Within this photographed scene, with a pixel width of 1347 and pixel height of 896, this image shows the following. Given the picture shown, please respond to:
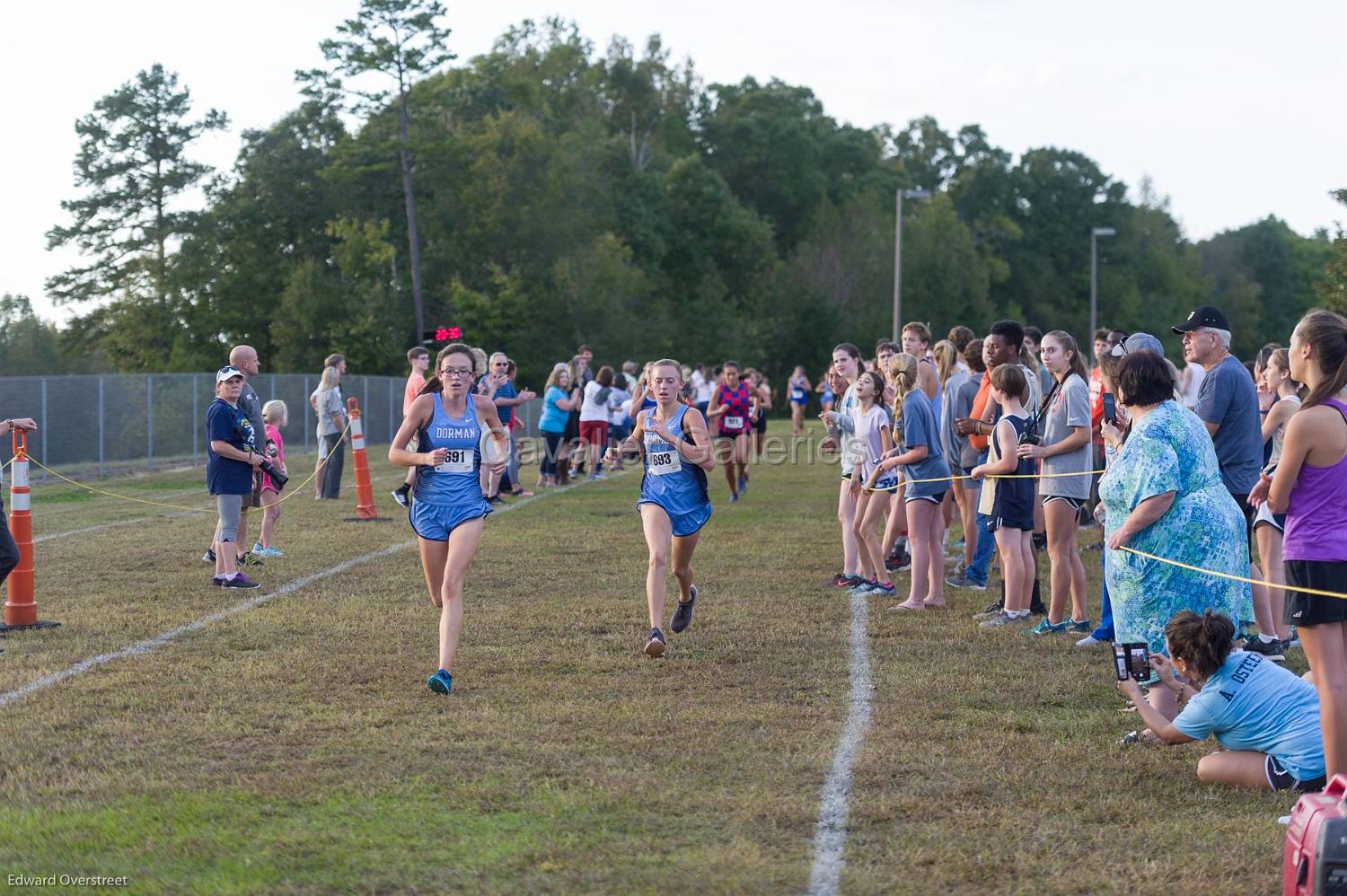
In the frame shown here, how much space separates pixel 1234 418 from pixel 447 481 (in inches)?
192

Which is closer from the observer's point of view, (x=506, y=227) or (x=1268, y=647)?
(x=1268, y=647)

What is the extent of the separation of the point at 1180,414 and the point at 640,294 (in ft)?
205

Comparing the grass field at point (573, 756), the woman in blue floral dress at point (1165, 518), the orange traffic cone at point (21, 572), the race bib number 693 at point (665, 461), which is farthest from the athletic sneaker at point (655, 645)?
the orange traffic cone at point (21, 572)

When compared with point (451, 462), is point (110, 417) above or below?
above

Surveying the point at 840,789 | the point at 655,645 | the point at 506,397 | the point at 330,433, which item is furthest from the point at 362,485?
the point at 840,789

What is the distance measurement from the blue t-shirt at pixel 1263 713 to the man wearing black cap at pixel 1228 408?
306cm

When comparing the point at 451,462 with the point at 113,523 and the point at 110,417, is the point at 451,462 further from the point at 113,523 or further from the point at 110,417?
the point at 110,417

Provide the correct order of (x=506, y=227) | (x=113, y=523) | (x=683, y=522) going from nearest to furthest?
1. (x=683, y=522)
2. (x=113, y=523)
3. (x=506, y=227)

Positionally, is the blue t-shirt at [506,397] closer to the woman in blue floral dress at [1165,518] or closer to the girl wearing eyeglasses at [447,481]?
the girl wearing eyeglasses at [447,481]

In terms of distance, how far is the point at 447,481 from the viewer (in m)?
Answer: 8.02

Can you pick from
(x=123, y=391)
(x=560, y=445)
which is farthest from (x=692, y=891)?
(x=123, y=391)

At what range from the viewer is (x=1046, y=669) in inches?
337

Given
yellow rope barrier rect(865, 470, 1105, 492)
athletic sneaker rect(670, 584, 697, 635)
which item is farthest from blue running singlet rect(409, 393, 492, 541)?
yellow rope barrier rect(865, 470, 1105, 492)

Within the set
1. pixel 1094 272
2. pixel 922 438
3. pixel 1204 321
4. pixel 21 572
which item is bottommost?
pixel 21 572
